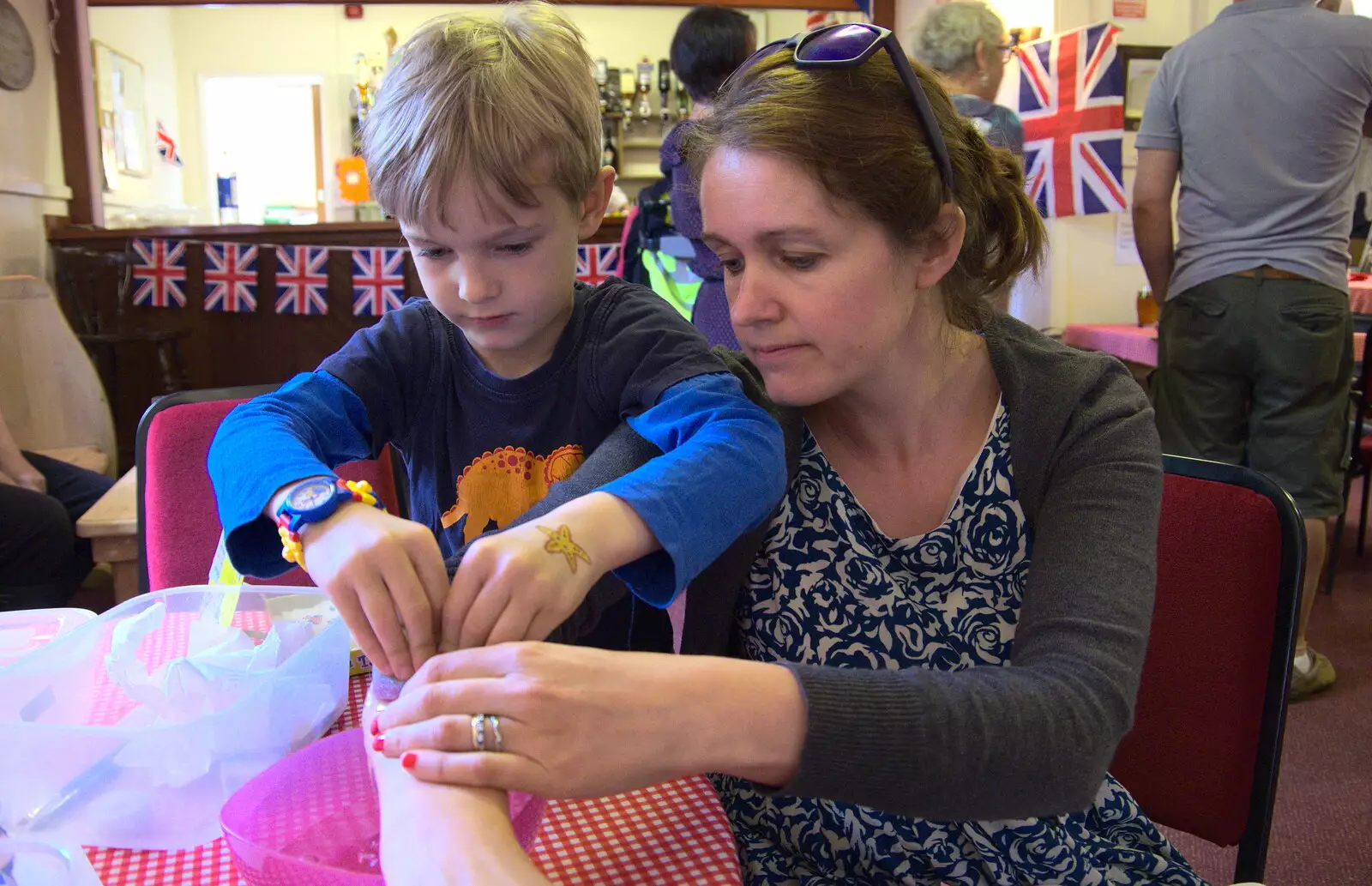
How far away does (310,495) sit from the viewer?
2.46ft

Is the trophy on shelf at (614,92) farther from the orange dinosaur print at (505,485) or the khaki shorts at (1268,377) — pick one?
the orange dinosaur print at (505,485)

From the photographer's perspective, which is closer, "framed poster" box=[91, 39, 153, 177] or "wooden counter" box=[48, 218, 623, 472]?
"wooden counter" box=[48, 218, 623, 472]

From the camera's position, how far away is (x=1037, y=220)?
3.60 feet

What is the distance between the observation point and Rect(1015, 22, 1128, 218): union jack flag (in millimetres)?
3678

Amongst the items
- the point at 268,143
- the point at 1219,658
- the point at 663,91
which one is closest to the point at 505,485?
→ the point at 1219,658

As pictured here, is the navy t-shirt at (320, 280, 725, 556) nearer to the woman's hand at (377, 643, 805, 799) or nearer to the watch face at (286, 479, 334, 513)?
the watch face at (286, 479, 334, 513)

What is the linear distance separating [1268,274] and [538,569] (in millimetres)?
2477

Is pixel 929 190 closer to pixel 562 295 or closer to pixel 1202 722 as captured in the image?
pixel 562 295

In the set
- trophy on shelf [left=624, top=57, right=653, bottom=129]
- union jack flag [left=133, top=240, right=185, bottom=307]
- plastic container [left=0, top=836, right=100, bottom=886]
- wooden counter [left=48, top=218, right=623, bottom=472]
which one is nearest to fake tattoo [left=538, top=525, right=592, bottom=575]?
plastic container [left=0, top=836, right=100, bottom=886]

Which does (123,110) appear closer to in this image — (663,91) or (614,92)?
(614,92)

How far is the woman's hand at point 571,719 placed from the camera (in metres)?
0.60

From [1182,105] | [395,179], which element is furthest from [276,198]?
[395,179]

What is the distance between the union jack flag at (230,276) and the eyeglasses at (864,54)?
14.0ft

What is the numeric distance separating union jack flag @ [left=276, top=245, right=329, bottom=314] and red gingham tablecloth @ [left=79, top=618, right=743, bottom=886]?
13.7ft
